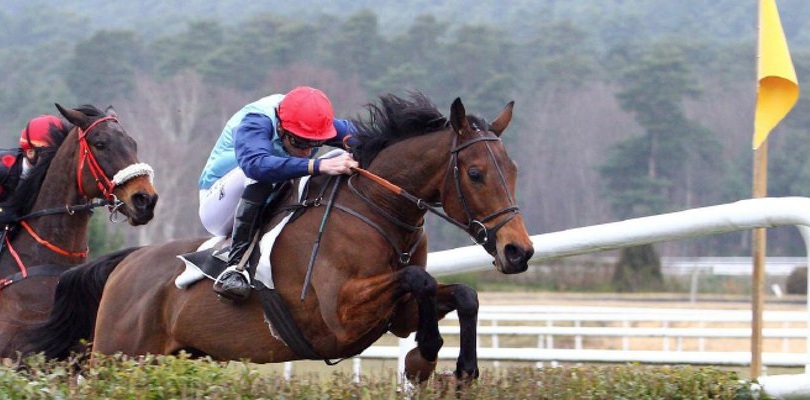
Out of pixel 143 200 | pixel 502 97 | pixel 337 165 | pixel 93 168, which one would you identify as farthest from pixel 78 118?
pixel 502 97

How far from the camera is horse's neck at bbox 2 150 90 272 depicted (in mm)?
6926

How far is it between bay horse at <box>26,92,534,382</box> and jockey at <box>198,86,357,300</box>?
0.13 meters

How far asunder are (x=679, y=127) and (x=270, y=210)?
44.6m

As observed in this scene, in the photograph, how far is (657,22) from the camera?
303ft

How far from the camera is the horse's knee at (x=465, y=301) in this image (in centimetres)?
498

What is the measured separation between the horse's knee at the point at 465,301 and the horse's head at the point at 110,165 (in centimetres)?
182

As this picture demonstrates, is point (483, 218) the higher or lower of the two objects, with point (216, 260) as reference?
higher

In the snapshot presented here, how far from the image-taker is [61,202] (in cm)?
695

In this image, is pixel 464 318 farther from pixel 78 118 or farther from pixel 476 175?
pixel 78 118

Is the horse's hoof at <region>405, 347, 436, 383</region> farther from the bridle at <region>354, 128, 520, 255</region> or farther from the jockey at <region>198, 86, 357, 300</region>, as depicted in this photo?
the jockey at <region>198, 86, 357, 300</region>

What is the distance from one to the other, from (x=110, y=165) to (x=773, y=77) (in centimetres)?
330

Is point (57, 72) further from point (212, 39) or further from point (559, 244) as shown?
point (559, 244)

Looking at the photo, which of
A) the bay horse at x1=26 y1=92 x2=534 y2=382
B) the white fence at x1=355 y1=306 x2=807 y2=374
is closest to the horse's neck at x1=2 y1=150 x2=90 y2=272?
the bay horse at x1=26 y1=92 x2=534 y2=382

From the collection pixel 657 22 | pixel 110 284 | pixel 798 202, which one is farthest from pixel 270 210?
pixel 657 22
